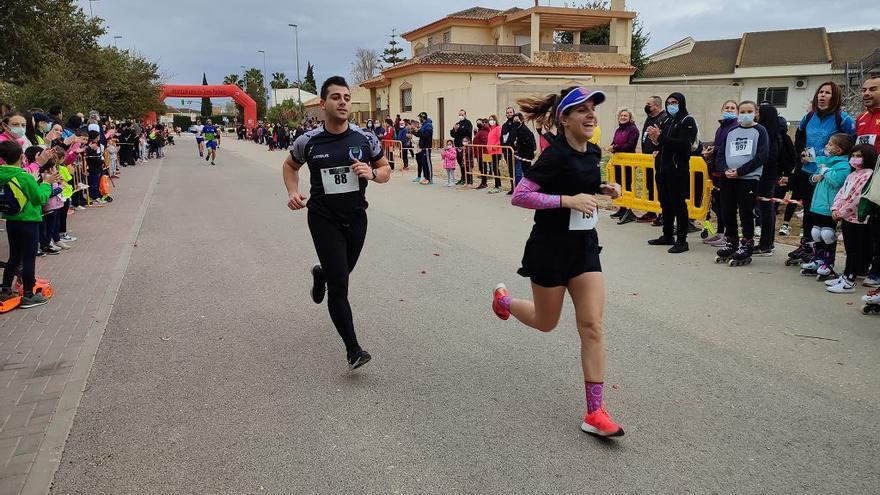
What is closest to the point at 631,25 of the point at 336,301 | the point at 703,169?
the point at 703,169

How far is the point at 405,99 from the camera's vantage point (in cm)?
4388

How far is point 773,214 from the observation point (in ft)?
25.7

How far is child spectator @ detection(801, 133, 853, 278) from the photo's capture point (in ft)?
21.6

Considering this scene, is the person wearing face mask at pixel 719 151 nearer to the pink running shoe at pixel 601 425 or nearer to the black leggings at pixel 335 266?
the pink running shoe at pixel 601 425

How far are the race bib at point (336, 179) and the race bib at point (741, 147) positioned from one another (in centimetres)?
521

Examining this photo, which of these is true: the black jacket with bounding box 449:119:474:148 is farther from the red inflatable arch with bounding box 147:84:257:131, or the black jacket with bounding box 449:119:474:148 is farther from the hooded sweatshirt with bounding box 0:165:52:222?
the red inflatable arch with bounding box 147:84:257:131

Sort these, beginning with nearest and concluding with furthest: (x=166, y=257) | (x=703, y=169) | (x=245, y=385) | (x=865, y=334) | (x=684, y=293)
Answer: (x=245, y=385)
(x=865, y=334)
(x=684, y=293)
(x=166, y=257)
(x=703, y=169)

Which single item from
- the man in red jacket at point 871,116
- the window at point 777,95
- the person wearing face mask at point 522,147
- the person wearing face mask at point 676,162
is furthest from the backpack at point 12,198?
the window at point 777,95

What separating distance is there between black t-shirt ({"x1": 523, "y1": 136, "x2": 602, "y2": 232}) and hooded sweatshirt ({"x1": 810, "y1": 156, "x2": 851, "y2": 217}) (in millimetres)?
4331

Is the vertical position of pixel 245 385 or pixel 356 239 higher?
pixel 356 239

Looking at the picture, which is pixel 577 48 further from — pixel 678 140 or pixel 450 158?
pixel 678 140

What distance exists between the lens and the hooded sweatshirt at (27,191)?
6.02 meters

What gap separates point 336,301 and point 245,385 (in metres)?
0.86

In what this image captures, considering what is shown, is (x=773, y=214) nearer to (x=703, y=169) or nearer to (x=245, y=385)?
(x=703, y=169)
